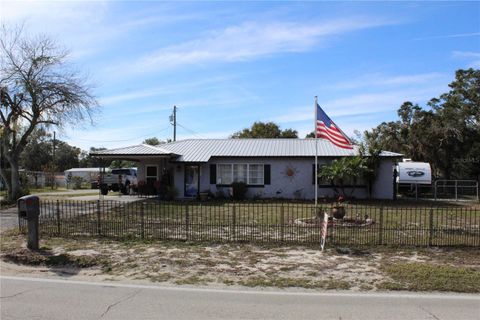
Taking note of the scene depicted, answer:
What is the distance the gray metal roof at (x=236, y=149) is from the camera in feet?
89.8

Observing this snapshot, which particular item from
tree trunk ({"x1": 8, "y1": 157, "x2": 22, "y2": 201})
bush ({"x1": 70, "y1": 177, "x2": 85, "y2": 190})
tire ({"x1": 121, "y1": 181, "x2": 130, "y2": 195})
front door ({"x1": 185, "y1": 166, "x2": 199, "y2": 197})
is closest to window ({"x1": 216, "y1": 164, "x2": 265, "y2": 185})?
front door ({"x1": 185, "y1": 166, "x2": 199, "y2": 197})

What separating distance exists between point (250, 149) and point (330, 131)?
13.7 metres

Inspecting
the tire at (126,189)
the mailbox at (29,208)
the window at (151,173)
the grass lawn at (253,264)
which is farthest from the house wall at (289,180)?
the mailbox at (29,208)

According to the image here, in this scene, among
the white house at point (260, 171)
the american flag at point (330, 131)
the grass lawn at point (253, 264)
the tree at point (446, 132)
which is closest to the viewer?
the grass lawn at point (253, 264)

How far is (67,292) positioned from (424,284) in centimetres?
579

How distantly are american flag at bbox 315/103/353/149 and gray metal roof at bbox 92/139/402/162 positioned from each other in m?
10.9

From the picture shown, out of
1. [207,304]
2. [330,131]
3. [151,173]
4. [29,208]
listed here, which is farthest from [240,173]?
[207,304]

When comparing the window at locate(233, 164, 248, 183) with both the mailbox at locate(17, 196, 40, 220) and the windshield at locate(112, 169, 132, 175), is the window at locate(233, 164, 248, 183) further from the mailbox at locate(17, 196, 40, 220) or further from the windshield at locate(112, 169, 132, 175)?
the mailbox at locate(17, 196, 40, 220)

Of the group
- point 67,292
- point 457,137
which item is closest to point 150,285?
point 67,292

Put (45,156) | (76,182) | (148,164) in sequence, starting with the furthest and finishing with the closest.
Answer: (45,156), (76,182), (148,164)

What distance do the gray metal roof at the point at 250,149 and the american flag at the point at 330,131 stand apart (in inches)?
431

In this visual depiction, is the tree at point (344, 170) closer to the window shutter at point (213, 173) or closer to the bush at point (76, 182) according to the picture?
the window shutter at point (213, 173)

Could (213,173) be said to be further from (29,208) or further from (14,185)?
(29,208)

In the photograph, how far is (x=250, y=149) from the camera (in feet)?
97.2
